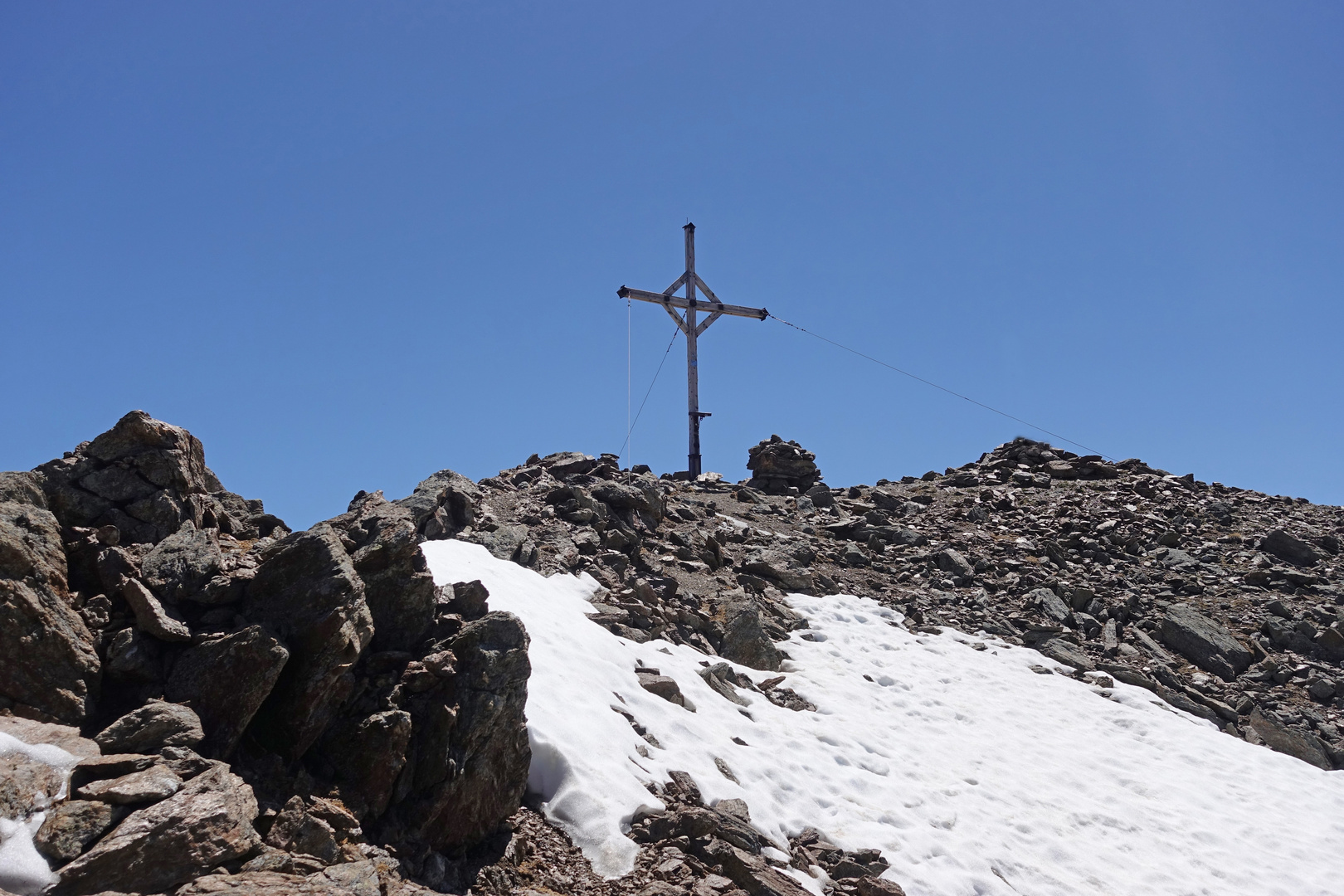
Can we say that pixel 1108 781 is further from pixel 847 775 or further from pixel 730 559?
pixel 730 559

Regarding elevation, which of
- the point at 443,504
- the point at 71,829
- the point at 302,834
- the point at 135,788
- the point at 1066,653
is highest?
the point at 1066,653

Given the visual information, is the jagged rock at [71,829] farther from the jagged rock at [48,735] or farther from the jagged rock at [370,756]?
the jagged rock at [370,756]

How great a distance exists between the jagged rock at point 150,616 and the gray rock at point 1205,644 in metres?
20.6

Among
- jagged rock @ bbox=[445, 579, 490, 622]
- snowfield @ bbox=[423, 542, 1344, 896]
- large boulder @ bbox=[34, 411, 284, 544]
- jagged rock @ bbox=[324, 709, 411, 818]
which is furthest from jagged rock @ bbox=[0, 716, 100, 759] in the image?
snowfield @ bbox=[423, 542, 1344, 896]

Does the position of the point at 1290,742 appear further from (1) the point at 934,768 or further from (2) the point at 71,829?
(2) the point at 71,829

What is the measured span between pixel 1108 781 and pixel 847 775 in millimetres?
5253

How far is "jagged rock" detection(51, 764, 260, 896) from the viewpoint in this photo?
18.6 ft

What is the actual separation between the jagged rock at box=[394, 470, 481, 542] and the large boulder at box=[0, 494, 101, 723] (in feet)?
27.2

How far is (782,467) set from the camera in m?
30.7

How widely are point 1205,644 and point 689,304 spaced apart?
18.2 metres

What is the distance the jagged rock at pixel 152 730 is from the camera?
6.58 metres

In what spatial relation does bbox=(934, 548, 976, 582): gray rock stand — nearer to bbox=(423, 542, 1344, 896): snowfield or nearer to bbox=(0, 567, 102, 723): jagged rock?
bbox=(423, 542, 1344, 896): snowfield

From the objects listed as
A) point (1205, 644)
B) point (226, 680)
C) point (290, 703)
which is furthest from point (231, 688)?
point (1205, 644)

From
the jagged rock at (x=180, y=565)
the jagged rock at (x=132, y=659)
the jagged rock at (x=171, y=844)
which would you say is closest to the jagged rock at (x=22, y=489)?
the jagged rock at (x=180, y=565)
